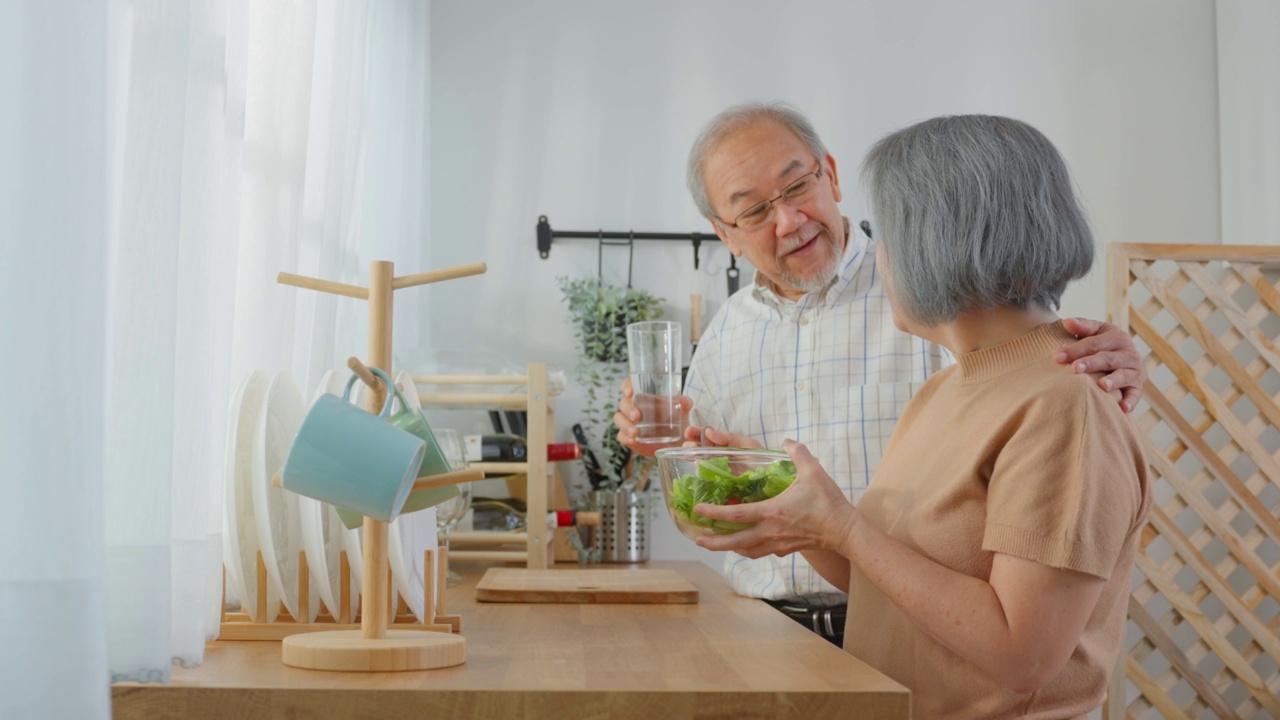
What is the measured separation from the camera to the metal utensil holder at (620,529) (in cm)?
229

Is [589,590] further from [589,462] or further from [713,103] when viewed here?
[713,103]

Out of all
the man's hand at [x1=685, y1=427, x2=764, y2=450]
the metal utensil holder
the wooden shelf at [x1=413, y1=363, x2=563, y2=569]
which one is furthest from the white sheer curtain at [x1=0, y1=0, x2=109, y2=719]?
the metal utensil holder

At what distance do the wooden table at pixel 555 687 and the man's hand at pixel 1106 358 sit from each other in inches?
11.7

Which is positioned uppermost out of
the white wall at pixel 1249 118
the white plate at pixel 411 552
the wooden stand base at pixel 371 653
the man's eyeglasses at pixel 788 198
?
the white wall at pixel 1249 118

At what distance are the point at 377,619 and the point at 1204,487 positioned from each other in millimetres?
2328

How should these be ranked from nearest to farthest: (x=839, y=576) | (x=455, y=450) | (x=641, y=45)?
(x=839, y=576)
(x=455, y=450)
(x=641, y=45)

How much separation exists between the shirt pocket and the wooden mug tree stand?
699 mm

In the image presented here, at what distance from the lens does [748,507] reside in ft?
2.97

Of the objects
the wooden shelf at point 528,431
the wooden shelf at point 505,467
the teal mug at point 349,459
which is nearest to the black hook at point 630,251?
the wooden shelf at point 528,431

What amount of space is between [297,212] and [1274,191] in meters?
2.18

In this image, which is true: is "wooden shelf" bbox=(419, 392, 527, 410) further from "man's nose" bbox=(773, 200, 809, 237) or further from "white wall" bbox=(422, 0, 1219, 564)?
"man's nose" bbox=(773, 200, 809, 237)

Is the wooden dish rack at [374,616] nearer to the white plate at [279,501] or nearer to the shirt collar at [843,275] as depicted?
the white plate at [279,501]

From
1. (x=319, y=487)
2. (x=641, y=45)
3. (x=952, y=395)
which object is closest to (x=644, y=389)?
(x=952, y=395)

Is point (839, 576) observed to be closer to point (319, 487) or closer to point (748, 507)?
point (748, 507)
